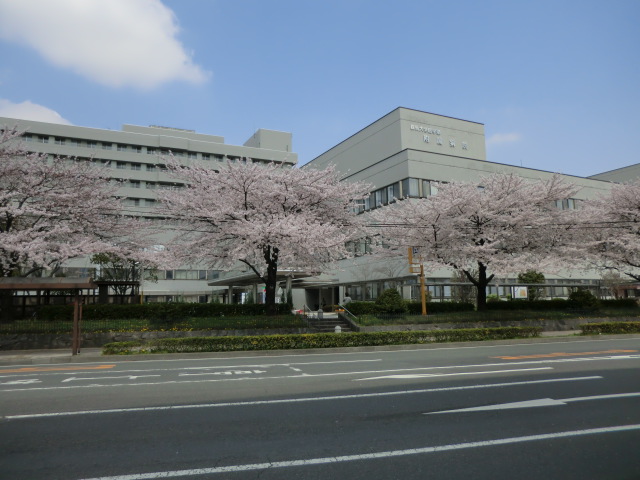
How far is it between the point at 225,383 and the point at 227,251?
12546 mm

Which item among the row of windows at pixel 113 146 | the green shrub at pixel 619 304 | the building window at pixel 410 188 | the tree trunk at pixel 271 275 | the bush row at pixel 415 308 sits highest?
the row of windows at pixel 113 146

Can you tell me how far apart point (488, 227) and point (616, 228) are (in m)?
A: 12.2

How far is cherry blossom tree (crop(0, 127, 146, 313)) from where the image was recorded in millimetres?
19031

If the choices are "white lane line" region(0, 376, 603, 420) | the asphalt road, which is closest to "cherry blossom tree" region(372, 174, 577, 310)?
the asphalt road

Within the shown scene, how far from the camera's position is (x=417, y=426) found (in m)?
6.05

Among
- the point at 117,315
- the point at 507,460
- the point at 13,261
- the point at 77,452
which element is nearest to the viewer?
the point at 507,460

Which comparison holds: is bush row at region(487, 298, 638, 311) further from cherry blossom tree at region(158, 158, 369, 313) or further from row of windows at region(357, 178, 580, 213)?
cherry blossom tree at region(158, 158, 369, 313)

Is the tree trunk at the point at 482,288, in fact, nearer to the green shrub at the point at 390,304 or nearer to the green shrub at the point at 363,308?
the green shrub at the point at 390,304

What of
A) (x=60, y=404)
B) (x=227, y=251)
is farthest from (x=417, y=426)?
(x=227, y=251)

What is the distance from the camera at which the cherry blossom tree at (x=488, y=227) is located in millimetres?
24656

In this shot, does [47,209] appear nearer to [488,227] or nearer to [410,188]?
[488,227]

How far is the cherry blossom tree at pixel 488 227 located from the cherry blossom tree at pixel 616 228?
148 inches

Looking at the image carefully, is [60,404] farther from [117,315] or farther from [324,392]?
[117,315]

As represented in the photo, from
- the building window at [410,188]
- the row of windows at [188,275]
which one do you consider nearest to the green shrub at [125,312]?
the building window at [410,188]
